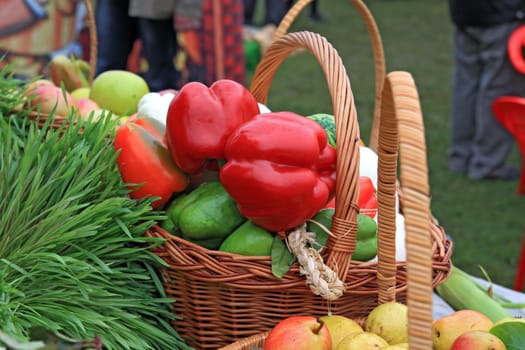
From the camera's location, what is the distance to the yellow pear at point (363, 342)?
91 cm

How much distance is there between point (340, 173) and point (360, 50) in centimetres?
516

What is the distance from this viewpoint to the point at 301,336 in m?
0.92

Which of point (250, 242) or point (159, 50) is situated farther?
point (159, 50)

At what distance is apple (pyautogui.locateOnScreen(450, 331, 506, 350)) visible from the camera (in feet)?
2.90

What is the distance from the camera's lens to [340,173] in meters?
1.01

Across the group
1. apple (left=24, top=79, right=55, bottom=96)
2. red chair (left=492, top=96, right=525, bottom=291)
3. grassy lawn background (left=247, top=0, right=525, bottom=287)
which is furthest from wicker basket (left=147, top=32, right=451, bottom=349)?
grassy lawn background (left=247, top=0, right=525, bottom=287)

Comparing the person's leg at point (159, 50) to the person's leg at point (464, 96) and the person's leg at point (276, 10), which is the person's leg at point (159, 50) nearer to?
the person's leg at point (464, 96)

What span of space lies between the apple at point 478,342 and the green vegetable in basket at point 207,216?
0.38 m

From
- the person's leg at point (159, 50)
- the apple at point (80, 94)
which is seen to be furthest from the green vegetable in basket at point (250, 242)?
the person's leg at point (159, 50)

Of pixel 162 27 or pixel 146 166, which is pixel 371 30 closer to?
pixel 146 166

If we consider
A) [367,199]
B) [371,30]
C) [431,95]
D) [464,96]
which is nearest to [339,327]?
[367,199]

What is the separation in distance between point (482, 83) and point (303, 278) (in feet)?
8.47

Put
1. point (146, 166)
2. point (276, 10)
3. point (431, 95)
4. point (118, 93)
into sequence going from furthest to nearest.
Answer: point (276, 10)
point (431, 95)
point (118, 93)
point (146, 166)

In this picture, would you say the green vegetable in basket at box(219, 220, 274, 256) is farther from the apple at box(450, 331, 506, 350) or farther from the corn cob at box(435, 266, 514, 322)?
the corn cob at box(435, 266, 514, 322)
